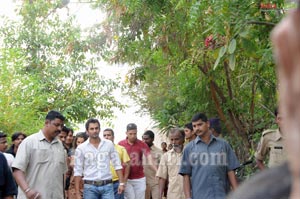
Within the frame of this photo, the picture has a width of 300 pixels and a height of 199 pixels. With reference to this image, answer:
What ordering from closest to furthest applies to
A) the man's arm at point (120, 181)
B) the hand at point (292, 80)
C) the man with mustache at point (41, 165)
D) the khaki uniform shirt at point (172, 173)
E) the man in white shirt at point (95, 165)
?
the hand at point (292, 80)
the man with mustache at point (41, 165)
the man in white shirt at point (95, 165)
the khaki uniform shirt at point (172, 173)
the man's arm at point (120, 181)

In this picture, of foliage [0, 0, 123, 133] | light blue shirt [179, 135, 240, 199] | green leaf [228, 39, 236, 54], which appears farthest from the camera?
foliage [0, 0, 123, 133]

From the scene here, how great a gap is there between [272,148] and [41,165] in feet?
8.86

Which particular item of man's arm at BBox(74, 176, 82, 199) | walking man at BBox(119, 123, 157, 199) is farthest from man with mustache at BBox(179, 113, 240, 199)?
walking man at BBox(119, 123, 157, 199)

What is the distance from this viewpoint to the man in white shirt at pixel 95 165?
37.3 ft

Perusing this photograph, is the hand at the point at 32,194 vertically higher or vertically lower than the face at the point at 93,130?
lower

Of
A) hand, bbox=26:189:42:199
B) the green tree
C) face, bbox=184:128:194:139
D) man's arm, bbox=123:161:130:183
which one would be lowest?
hand, bbox=26:189:42:199

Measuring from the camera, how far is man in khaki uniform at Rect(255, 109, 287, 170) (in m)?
8.63

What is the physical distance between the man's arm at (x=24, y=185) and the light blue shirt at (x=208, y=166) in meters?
1.83

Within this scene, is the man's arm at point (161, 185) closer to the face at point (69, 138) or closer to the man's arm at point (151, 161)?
the man's arm at point (151, 161)

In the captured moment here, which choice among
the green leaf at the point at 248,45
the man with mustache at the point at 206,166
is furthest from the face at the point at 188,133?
the green leaf at the point at 248,45

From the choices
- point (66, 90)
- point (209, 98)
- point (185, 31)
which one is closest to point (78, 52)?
point (66, 90)

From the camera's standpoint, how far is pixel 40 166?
886 cm

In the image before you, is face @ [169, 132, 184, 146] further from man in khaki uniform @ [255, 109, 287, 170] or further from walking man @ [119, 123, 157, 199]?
man in khaki uniform @ [255, 109, 287, 170]

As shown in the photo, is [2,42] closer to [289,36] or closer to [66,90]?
[66,90]
